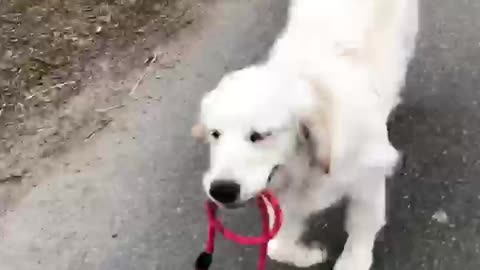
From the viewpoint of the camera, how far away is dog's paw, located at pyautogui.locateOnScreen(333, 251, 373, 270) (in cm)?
166

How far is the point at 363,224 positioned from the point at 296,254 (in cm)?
17

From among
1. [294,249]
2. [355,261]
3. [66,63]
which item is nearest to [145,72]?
[66,63]

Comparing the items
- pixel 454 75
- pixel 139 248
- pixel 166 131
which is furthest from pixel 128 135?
pixel 454 75

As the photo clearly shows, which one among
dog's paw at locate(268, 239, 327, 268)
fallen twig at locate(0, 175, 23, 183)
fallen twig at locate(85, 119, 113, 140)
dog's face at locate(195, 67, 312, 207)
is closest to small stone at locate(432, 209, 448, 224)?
dog's paw at locate(268, 239, 327, 268)

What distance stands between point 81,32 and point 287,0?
0.70 metres

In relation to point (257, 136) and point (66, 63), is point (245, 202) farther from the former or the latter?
point (66, 63)

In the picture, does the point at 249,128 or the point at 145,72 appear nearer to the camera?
the point at 249,128

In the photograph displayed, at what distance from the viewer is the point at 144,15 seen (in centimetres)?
250

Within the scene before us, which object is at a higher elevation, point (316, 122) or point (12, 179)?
point (316, 122)

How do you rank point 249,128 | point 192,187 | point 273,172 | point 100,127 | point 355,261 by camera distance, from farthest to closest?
point 100,127
point 192,187
point 355,261
point 273,172
point 249,128

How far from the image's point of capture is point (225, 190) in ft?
4.30

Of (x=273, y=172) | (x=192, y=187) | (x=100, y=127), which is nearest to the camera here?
(x=273, y=172)

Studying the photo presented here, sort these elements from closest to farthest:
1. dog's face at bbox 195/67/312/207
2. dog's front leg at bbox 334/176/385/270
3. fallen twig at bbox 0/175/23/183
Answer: dog's face at bbox 195/67/312/207
dog's front leg at bbox 334/176/385/270
fallen twig at bbox 0/175/23/183

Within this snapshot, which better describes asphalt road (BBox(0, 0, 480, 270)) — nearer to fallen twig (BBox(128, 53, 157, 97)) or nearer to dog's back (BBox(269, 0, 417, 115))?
fallen twig (BBox(128, 53, 157, 97))
